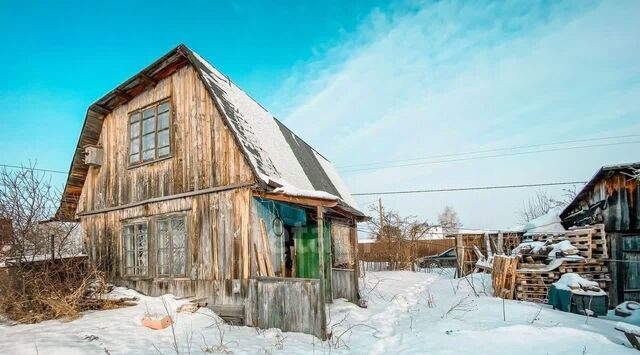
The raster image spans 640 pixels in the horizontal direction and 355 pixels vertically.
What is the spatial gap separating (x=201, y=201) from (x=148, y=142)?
2.69 m

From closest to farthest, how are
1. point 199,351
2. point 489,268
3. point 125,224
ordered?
point 199,351 → point 125,224 → point 489,268

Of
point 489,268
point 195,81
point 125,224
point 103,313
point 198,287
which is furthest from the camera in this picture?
point 489,268

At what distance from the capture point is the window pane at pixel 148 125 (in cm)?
1059

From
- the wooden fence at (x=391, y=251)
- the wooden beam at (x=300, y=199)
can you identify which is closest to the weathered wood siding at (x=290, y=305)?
the wooden beam at (x=300, y=199)

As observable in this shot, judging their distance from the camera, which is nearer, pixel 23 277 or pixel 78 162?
pixel 23 277

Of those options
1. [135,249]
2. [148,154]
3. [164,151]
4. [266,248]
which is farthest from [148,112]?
[266,248]

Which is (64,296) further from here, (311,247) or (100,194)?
(311,247)

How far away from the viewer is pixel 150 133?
10.6 meters

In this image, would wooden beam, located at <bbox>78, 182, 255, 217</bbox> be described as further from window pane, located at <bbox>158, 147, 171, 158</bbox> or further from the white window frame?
window pane, located at <bbox>158, 147, 171, 158</bbox>

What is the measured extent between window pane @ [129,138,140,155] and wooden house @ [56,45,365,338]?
0.03m

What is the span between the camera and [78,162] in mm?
11961

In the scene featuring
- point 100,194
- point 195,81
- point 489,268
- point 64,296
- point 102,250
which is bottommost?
point 489,268

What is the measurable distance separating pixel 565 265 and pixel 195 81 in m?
11.9

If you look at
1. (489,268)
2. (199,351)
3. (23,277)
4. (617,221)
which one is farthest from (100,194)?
(617,221)
